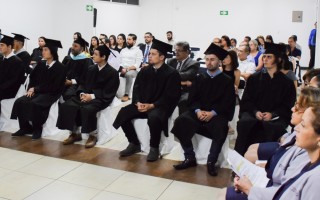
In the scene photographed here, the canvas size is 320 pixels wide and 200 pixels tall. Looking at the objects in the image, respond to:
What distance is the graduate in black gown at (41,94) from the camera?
553 centimetres

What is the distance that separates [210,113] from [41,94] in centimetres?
286

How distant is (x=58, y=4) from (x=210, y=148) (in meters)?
7.64

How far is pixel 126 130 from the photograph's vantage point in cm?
498

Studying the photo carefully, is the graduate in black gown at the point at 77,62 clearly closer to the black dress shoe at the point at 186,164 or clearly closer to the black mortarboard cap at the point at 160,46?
the black mortarboard cap at the point at 160,46

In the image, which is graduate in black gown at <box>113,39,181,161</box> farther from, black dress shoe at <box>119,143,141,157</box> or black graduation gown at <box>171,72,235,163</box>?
black graduation gown at <box>171,72,235,163</box>

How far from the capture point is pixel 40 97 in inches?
223

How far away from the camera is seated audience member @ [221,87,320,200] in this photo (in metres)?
2.17

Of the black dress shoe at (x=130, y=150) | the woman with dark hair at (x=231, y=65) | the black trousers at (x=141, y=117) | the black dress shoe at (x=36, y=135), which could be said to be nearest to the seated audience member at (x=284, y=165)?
the black trousers at (x=141, y=117)

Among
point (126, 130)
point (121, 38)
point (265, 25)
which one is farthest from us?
point (265, 25)

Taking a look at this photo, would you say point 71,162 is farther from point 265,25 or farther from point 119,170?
point 265,25

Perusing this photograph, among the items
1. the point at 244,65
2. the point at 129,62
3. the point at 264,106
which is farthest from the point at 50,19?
the point at 264,106

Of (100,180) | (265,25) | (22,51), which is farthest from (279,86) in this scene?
(265,25)

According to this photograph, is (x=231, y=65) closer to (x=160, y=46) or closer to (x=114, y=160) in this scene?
(x=160, y=46)

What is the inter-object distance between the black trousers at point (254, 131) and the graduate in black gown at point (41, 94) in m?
3.05
